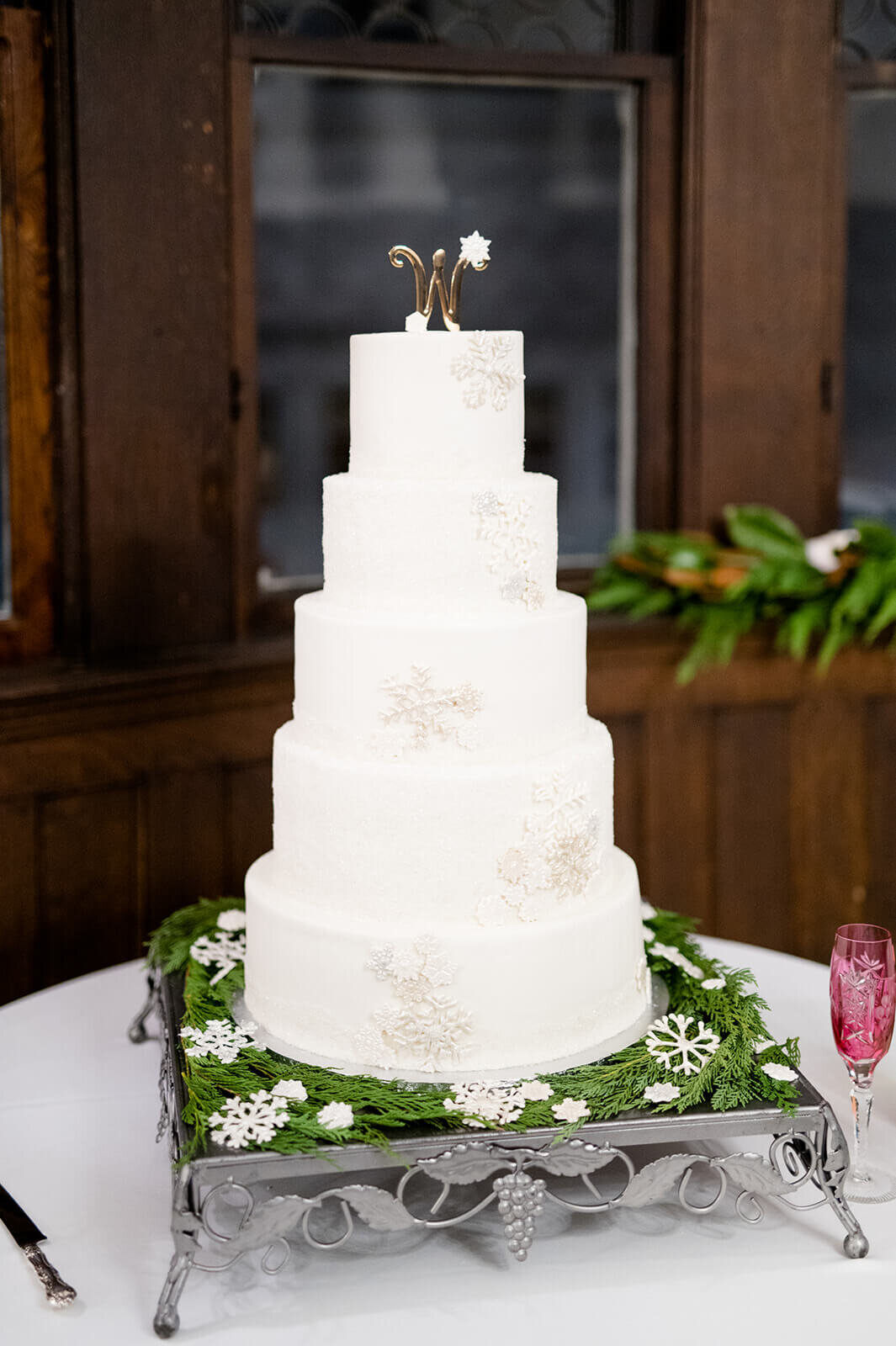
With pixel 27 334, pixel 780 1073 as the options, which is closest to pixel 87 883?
pixel 27 334

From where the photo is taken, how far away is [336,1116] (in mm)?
1825

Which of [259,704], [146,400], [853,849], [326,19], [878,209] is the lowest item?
[853,849]

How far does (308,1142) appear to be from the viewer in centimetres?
178

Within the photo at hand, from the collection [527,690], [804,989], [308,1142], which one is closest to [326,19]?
[527,690]

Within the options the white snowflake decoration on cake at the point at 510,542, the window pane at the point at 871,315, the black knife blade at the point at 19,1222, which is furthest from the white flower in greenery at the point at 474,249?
the window pane at the point at 871,315

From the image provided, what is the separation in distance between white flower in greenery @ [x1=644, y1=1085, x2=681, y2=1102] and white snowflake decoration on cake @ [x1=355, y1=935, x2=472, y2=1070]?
258mm

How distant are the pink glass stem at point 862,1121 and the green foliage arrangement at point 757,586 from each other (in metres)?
1.73

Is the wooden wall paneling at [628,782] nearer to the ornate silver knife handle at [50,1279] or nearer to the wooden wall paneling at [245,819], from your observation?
the wooden wall paneling at [245,819]

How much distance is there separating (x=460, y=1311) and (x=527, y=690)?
0.79 metres

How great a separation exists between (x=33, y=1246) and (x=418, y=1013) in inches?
21.9

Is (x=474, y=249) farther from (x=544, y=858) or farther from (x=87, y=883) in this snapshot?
(x=87, y=883)

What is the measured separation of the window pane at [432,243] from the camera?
3.59 metres

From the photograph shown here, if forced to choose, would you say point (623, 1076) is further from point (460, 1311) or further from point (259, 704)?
point (259, 704)

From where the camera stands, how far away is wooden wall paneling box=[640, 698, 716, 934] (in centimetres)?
382
